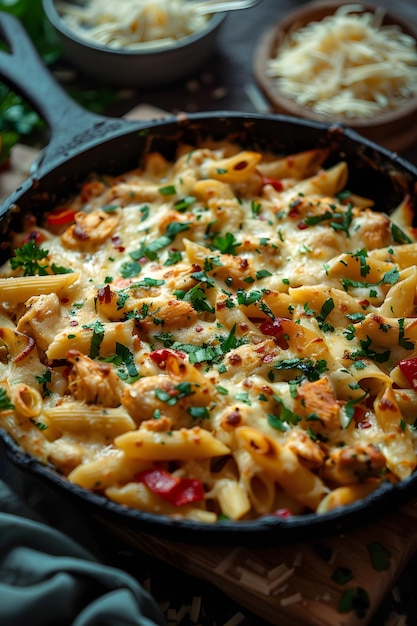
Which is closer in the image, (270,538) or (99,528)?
(270,538)

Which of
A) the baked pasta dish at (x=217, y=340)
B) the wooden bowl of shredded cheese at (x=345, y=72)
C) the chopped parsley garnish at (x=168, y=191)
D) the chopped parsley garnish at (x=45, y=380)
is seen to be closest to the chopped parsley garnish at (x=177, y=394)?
the baked pasta dish at (x=217, y=340)

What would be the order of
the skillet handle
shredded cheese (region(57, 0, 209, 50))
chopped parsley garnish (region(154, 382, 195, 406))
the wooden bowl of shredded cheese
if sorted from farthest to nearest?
shredded cheese (region(57, 0, 209, 50)) < the wooden bowl of shredded cheese < the skillet handle < chopped parsley garnish (region(154, 382, 195, 406))

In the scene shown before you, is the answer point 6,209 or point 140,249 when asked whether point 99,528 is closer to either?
point 140,249

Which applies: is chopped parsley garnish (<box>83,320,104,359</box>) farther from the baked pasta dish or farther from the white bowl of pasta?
the white bowl of pasta

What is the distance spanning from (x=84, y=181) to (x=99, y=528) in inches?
69.3

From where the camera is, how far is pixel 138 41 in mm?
5395

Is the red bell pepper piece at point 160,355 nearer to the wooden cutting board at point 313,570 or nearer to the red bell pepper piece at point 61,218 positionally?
the wooden cutting board at point 313,570

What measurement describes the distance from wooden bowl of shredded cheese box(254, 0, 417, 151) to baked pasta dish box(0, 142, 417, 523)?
1.14 metres

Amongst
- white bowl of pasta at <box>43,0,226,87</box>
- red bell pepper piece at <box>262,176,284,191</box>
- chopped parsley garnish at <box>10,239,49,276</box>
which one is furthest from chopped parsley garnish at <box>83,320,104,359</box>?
white bowl of pasta at <box>43,0,226,87</box>

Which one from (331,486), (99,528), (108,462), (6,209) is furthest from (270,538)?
(6,209)

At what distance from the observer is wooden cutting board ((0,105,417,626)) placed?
8.83 ft

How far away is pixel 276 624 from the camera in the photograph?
2801mm

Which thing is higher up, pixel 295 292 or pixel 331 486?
pixel 295 292

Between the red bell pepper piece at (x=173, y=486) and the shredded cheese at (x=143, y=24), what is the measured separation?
3.53 meters
